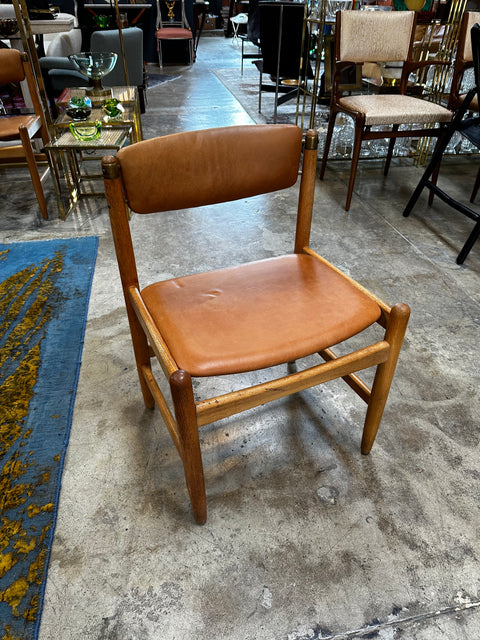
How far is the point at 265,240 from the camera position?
238cm

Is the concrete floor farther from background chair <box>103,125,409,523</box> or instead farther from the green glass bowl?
the green glass bowl

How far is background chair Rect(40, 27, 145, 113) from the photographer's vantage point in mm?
3916

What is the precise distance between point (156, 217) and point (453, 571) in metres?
2.25

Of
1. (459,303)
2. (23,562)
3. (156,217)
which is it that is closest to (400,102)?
(459,303)

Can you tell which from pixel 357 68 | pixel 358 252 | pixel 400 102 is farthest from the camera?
pixel 357 68

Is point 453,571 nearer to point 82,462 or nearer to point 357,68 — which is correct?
point 82,462

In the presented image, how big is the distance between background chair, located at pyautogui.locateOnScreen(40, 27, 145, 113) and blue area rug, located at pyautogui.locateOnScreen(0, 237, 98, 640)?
2.40 meters

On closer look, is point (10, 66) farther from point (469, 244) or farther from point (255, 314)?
point (469, 244)

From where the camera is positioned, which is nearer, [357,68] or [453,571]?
[453,571]

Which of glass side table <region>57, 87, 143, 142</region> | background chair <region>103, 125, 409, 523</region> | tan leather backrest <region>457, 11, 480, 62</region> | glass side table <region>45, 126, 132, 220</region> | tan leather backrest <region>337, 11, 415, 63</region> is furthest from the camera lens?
glass side table <region>57, 87, 143, 142</region>

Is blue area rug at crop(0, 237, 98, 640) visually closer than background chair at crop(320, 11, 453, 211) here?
Yes

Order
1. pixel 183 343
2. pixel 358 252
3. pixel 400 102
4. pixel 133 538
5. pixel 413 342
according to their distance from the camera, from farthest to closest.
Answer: pixel 400 102 → pixel 358 252 → pixel 413 342 → pixel 133 538 → pixel 183 343

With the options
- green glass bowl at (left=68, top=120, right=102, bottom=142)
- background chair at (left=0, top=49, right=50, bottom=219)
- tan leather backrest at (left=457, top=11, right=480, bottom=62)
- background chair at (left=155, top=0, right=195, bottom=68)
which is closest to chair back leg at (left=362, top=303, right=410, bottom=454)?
green glass bowl at (left=68, top=120, right=102, bottom=142)

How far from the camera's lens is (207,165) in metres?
1.08
